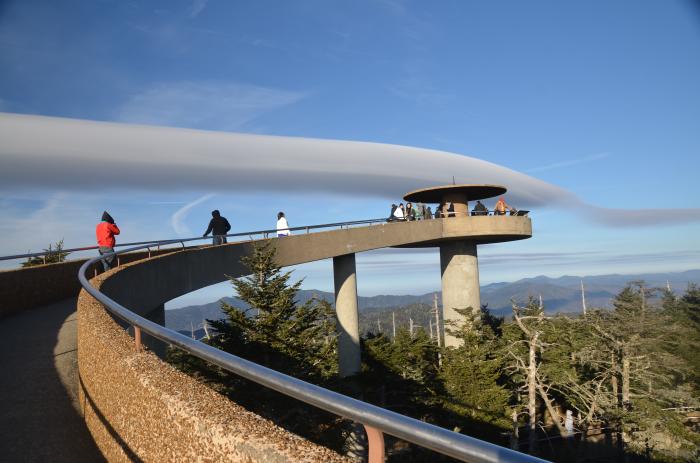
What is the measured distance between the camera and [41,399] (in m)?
5.66

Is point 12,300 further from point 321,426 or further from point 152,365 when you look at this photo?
point 152,365

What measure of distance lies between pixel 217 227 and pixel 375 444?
16.2 meters

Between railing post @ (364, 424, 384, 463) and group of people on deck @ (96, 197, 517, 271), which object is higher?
group of people on deck @ (96, 197, 517, 271)

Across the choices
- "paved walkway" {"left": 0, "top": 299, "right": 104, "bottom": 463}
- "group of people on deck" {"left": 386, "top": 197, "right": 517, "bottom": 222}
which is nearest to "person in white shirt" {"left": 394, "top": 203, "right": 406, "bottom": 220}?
"group of people on deck" {"left": 386, "top": 197, "right": 517, "bottom": 222}

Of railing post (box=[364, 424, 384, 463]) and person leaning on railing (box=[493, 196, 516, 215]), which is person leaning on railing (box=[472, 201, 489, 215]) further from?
railing post (box=[364, 424, 384, 463])

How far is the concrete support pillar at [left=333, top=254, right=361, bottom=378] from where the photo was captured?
23625mm

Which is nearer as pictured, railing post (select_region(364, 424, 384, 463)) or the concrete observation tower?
railing post (select_region(364, 424, 384, 463))

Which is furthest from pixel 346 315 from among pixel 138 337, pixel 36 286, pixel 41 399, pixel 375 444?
pixel 375 444

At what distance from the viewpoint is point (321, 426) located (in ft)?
52.3

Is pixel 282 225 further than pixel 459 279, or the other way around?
pixel 459 279

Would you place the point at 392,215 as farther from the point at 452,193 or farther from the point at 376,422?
the point at 376,422

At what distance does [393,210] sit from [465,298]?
22.4 ft

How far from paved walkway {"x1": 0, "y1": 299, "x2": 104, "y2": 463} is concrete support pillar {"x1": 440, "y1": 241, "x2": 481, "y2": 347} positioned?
71.4 feet

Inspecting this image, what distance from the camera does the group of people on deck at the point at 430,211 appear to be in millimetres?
25969
